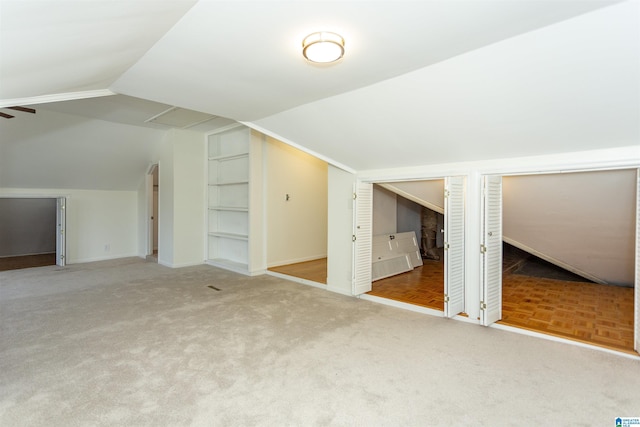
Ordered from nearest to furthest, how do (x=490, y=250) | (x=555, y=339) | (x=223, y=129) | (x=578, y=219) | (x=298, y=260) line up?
(x=555, y=339), (x=490, y=250), (x=578, y=219), (x=223, y=129), (x=298, y=260)

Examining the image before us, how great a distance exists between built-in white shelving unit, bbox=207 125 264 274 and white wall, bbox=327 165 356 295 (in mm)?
1714

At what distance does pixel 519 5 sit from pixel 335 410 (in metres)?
2.50

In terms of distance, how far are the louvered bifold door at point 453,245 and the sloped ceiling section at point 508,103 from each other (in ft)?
1.10

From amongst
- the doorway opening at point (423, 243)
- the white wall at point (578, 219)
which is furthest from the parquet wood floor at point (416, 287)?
the white wall at point (578, 219)

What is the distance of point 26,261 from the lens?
23.4ft

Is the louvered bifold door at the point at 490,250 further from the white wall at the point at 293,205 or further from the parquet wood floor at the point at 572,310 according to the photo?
the white wall at the point at 293,205

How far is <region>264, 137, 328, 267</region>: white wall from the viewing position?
618cm

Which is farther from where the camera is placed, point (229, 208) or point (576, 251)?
point (229, 208)

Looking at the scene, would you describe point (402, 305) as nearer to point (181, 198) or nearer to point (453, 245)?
point (453, 245)

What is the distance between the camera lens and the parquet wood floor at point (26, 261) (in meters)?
6.56

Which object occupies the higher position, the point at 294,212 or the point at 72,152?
the point at 72,152

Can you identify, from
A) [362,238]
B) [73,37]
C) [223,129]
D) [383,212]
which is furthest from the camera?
[223,129]

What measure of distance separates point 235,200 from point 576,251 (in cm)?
578

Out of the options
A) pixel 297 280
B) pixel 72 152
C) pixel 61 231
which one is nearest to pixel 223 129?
pixel 72 152
